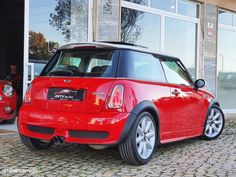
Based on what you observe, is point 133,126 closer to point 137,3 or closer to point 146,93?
point 146,93

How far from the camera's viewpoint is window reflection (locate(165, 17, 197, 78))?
36.4 feet

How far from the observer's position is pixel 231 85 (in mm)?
12953

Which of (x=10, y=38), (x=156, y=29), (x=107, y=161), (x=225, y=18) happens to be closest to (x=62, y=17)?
(x=156, y=29)

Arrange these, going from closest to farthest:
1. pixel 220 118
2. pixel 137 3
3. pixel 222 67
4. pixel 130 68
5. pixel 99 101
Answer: pixel 99 101
pixel 130 68
pixel 220 118
pixel 137 3
pixel 222 67

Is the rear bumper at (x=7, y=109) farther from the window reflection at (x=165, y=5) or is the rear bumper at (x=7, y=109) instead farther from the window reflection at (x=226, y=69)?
the window reflection at (x=226, y=69)

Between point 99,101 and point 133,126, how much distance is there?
51 centimetres

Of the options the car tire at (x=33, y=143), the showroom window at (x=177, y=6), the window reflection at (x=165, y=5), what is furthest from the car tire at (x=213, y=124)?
the window reflection at (x=165, y=5)

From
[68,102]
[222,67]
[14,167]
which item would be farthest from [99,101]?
[222,67]

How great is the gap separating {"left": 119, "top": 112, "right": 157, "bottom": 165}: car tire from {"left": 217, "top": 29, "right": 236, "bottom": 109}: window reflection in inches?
304

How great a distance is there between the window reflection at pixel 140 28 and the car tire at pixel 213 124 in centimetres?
344

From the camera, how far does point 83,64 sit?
513 centimetres

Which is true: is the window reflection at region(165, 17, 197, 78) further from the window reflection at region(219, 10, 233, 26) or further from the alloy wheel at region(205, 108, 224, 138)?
the alloy wheel at region(205, 108, 224, 138)

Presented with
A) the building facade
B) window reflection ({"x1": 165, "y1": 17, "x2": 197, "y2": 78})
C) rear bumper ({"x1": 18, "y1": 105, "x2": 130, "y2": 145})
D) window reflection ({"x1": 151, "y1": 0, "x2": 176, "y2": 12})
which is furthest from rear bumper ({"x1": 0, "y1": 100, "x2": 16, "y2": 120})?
window reflection ({"x1": 165, "y1": 17, "x2": 197, "y2": 78})

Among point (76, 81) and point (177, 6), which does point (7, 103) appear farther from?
point (177, 6)
